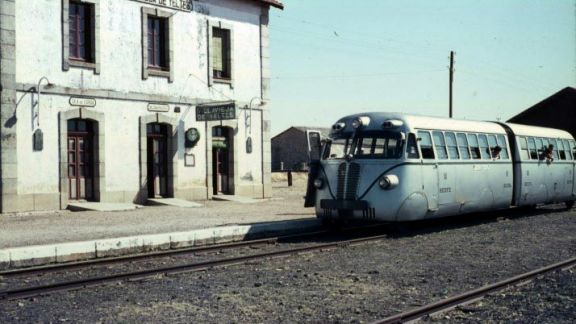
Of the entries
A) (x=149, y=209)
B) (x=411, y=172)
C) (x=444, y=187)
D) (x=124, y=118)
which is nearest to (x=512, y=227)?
(x=444, y=187)

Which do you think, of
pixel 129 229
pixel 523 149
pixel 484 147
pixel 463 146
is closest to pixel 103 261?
pixel 129 229

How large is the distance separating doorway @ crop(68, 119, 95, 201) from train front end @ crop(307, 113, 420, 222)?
29.0 ft

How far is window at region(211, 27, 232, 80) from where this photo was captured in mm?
24078

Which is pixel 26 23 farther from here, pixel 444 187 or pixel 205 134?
pixel 444 187

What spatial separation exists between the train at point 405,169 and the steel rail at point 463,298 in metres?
4.17

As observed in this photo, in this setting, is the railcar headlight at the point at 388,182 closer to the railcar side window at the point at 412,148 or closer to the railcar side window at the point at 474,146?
the railcar side window at the point at 412,148

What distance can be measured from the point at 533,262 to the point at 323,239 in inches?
182

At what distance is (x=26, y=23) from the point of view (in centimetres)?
1819

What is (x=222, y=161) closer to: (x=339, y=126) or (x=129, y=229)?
(x=129, y=229)

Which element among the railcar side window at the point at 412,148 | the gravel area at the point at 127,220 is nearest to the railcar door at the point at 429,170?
the railcar side window at the point at 412,148

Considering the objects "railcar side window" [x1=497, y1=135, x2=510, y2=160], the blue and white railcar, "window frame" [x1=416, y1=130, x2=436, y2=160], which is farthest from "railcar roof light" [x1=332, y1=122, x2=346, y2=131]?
the blue and white railcar

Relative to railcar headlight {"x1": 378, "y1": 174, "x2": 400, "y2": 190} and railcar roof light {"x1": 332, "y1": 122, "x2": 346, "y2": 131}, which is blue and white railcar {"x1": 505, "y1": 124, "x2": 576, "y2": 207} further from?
railcar headlight {"x1": 378, "y1": 174, "x2": 400, "y2": 190}

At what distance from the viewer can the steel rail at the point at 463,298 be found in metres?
6.27

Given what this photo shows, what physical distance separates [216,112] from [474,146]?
30.9ft
